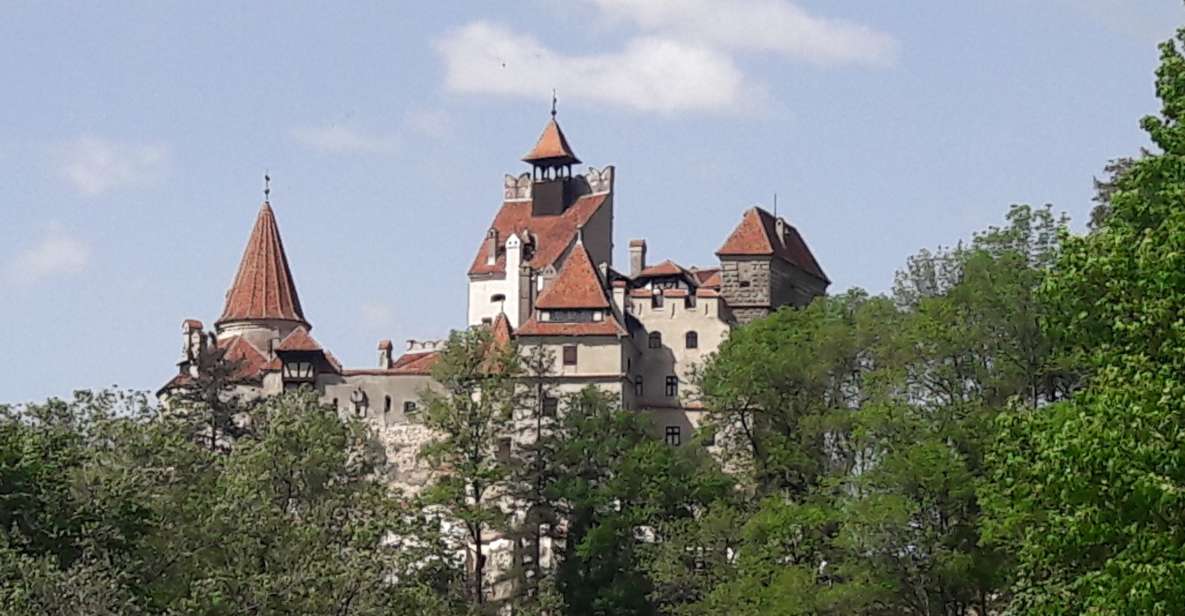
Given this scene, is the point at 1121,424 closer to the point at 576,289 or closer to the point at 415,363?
the point at 576,289

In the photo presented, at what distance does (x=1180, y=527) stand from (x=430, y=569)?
32.0 meters

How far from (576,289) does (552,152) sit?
13.0 meters

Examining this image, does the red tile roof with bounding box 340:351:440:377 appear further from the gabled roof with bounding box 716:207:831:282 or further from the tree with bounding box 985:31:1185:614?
the tree with bounding box 985:31:1185:614

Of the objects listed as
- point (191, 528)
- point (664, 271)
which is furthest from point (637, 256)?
point (191, 528)

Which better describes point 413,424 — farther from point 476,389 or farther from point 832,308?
point 832,308

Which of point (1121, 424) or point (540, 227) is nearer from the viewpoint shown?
point (1121, 424)

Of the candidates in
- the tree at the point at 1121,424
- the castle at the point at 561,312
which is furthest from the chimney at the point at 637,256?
the tree at the point at 1121,424

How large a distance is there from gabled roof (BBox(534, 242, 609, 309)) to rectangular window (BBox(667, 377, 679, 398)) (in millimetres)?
3399

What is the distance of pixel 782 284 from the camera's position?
7819cm

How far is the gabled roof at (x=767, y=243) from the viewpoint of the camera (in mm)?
77438

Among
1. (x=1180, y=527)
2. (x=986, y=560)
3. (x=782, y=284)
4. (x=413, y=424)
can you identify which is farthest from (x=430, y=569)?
(x=1180, y=527)

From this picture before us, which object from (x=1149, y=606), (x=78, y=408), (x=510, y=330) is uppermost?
(x=510, y=330)

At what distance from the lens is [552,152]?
86125mm

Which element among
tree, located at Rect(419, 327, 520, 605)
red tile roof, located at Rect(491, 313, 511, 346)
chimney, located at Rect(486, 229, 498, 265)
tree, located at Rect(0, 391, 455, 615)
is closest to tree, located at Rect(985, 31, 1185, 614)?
tree, located at Rect(0, 391, 455, 615)
